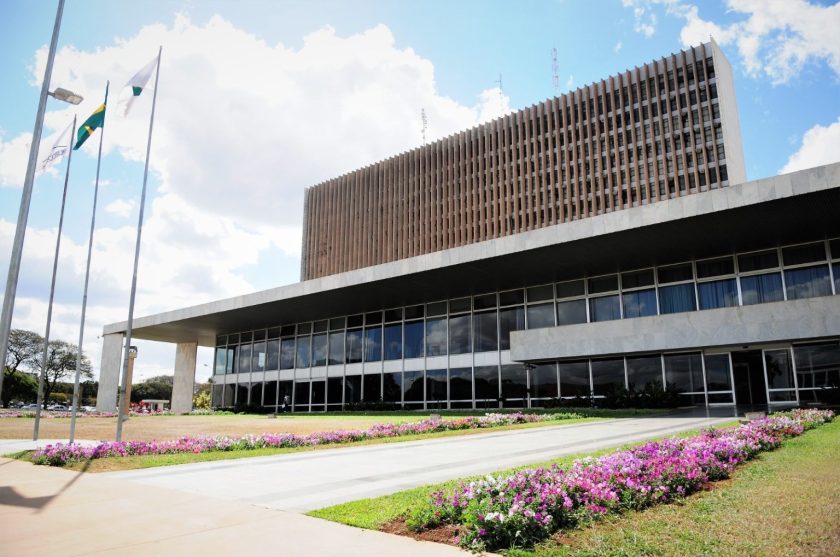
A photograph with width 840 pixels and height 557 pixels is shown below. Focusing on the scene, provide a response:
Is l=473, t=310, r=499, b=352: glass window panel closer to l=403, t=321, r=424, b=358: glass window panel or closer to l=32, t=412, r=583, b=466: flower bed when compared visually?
l=403, t=321, r=424, b=358: glass window panel

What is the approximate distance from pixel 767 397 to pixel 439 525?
25809 millimetres

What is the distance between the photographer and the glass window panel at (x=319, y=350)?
43.5 m

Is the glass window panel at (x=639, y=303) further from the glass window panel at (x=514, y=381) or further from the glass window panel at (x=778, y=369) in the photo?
the glass window panel at (x=514, y=381)

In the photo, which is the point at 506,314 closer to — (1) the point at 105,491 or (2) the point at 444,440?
(2) the point at 444,440

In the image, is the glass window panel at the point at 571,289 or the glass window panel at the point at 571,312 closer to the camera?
the glass window panel at the point at 571,312

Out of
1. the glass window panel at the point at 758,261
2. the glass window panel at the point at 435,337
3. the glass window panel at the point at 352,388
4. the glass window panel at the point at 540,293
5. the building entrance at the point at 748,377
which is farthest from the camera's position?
the glass window panel at the point at 352,388

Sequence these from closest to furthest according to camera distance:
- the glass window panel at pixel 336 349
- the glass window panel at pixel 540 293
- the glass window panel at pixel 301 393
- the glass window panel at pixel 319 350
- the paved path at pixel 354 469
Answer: the paved path at pixel 354 469, the glass window panel at pixel 540 293, the glass window panel at pixel 336 349, the glass window panel at pixel 319 350, the glass window panel at pixel 301 393

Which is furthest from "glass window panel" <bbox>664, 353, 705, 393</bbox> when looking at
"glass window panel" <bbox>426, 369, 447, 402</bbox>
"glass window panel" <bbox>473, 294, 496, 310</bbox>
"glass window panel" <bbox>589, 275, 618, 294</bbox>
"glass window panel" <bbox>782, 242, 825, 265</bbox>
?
"glass window panel" <bbox>426, 369, 447, 402</bbox>

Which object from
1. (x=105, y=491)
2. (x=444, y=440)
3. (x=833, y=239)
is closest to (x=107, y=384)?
(x=444, y=440)

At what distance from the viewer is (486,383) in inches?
1351

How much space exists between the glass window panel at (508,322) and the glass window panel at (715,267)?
9548 millimetres

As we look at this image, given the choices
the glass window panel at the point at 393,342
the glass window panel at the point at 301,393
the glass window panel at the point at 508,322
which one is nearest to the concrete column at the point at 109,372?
the glass window panel at the point at 301,393

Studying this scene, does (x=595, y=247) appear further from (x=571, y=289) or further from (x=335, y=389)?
(x=335, y=389)

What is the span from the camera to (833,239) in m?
25.4
